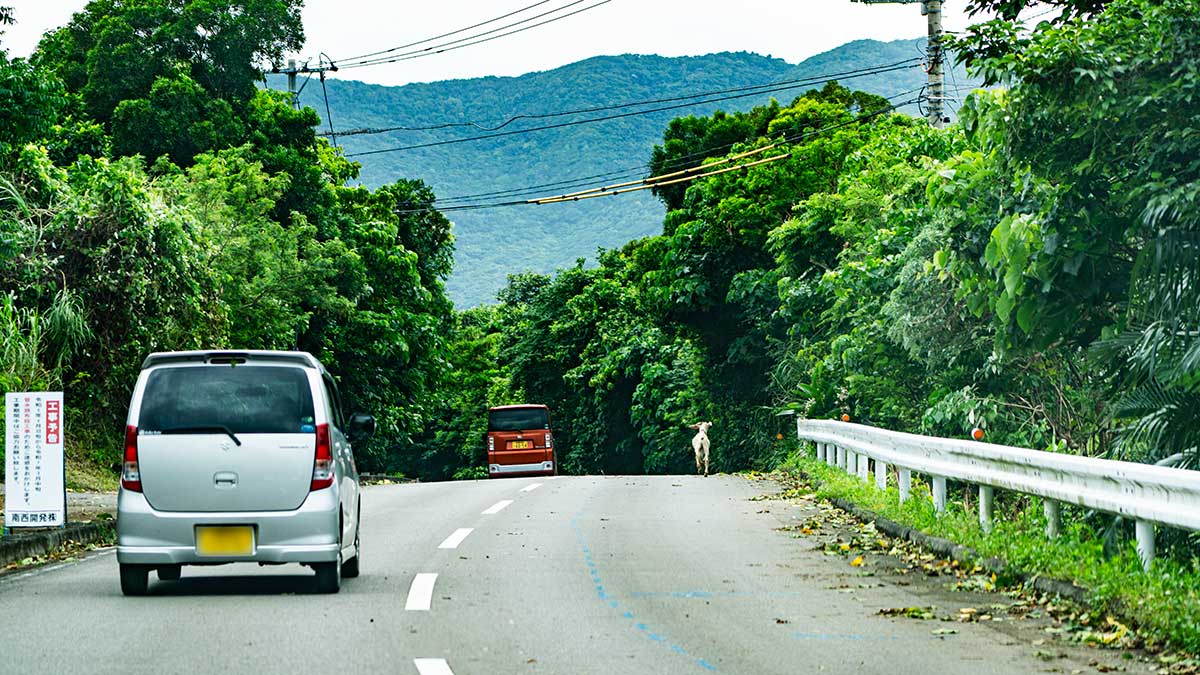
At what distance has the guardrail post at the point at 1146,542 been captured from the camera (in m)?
8.97

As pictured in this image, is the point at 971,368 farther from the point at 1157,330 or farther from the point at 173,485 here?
the point at 173,485

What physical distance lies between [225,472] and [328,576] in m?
1.03

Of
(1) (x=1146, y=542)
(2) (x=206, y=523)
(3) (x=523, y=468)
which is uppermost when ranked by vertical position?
(1) (x=1146, y=542)

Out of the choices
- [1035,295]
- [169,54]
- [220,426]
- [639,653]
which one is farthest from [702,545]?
[169,54]

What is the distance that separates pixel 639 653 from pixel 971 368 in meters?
14.1

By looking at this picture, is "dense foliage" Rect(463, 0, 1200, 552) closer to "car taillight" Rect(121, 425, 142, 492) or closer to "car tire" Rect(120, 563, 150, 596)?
"car taillight" Rect(121, 425, 142, 492)

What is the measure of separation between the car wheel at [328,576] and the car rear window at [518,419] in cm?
3763

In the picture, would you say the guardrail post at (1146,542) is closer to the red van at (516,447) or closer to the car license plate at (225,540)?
the car license plate at (225,540)

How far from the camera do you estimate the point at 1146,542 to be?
9016 mm

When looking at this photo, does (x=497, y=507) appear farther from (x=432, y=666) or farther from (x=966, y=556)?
(x=432, y=666)

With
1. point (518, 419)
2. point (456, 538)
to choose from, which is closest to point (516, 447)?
point (518, 419)

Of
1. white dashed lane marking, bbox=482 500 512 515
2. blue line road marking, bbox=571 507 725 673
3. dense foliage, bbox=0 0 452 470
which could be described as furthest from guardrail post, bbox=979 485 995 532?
dense foliage, bbox=0 0 452 470

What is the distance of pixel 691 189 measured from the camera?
45.2 metres

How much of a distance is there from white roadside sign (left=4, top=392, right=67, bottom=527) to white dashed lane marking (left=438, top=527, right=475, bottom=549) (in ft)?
12.1
